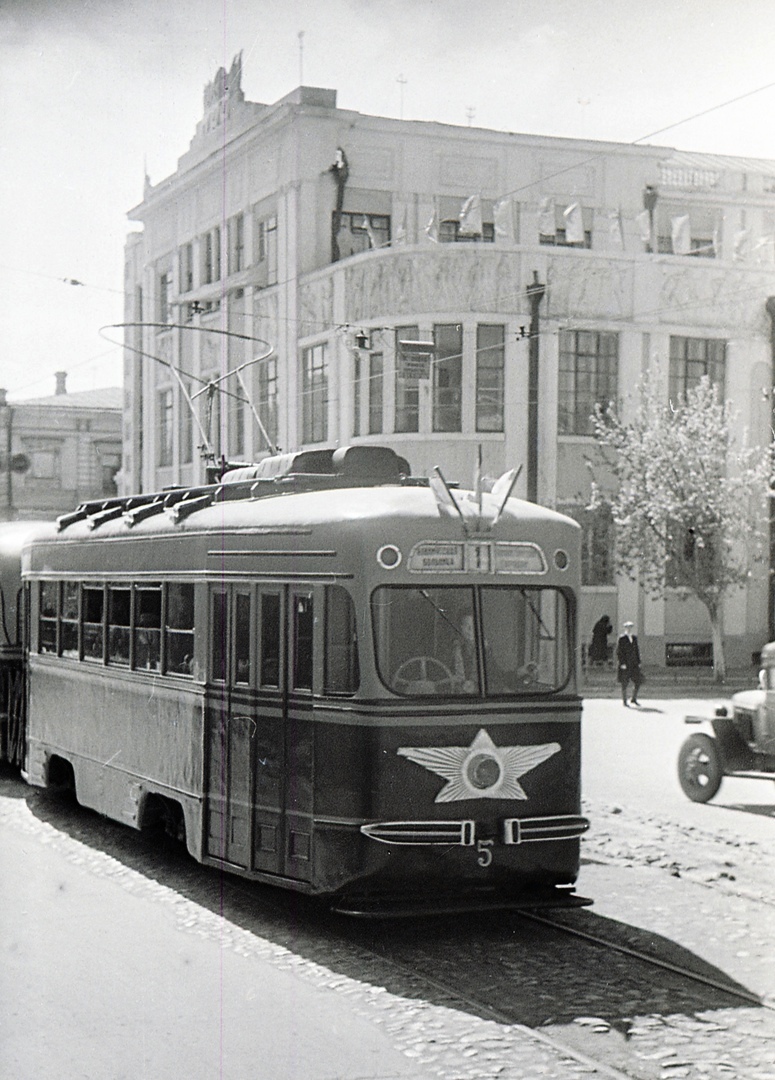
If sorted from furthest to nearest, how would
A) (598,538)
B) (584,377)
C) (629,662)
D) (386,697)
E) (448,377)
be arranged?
(584,377), (598,538), (448,377), (629,662), (386,697)

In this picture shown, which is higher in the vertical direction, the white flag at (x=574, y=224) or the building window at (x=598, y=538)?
the white flag at (x=574, y=224)

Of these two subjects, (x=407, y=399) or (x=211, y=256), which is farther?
(x=407, y=399)

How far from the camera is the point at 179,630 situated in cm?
1022

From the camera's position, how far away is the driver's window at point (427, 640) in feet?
28.0

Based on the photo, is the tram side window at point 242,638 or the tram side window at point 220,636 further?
the tram side window at point 220,636

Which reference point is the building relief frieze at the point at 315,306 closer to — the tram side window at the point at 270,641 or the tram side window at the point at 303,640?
the tram side window at the point at 270,641

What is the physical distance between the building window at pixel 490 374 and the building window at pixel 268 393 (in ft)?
15.8

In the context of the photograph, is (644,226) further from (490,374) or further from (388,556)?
(388,556)

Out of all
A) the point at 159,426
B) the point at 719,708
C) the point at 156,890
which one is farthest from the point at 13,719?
the point at 159,426

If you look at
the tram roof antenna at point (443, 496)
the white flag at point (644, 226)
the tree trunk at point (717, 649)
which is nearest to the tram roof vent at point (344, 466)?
the tram roof antenna at point (443, 496)

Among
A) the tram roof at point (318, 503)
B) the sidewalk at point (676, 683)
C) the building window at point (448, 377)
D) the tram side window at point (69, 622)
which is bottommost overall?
the sidewalk at point (676, 683)

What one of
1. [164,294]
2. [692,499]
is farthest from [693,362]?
[164,294]

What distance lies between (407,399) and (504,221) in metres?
3.63

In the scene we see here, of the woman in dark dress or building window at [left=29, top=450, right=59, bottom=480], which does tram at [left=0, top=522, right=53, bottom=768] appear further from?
building window at [left=29, top=450, right=59, bottom=480]
